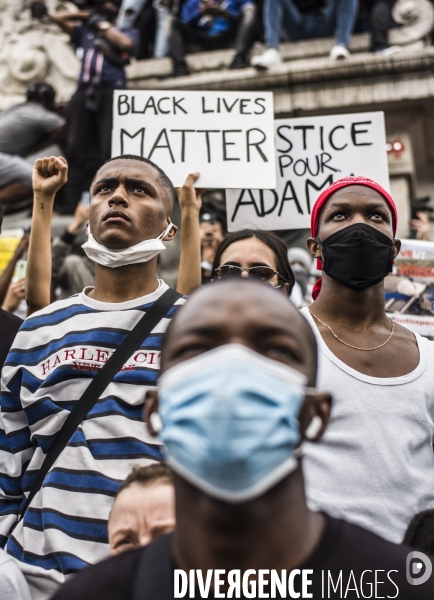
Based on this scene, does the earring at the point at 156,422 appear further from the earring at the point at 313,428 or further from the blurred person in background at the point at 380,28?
the blurred person in background at the point at 380,28

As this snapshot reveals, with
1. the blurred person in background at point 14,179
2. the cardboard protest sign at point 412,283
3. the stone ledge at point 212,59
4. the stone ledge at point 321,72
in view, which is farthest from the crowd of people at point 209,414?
the stone ledge at point 212,59

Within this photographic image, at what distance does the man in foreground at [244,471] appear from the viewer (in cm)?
124

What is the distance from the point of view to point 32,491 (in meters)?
2.31

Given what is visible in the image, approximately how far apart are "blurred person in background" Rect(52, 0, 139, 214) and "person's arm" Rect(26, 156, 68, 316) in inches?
142

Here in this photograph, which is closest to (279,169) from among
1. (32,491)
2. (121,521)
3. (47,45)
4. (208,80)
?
(32,491)

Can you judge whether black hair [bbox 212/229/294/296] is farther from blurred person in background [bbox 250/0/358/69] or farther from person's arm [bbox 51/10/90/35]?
person's arm [bbox 51/10/90/35]

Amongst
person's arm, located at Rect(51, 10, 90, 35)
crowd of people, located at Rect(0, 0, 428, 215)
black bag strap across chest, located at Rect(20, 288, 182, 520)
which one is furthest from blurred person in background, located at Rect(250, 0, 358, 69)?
black bag strap across chest, located at Rect(20, 288, 182, 520)

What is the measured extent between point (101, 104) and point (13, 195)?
127cm

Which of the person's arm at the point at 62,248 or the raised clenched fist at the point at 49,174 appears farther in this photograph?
the person's arm at the point at 62,248

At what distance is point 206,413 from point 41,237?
203 cm

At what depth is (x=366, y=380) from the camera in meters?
2.37

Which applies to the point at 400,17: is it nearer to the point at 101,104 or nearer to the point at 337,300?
the point at 101,104

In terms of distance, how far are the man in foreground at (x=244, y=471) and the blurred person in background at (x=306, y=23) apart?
638cm

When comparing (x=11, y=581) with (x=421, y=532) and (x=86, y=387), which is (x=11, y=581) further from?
(x=421, y=532)
